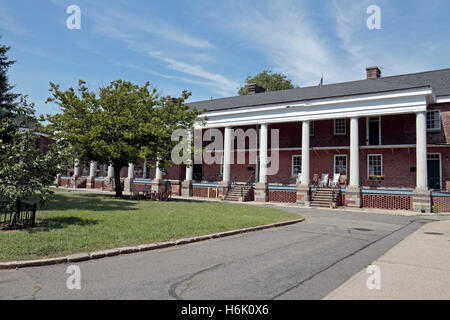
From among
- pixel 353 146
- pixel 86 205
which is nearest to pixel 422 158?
pixel 353 146

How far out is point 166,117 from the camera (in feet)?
70.1

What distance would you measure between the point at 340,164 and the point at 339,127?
121 inches

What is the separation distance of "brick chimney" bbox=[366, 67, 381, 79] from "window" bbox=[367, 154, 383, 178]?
871 cm

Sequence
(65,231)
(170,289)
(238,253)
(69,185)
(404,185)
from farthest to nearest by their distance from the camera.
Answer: (69,185)
(404,185)
(65,231)
(238,253)
(170,289)

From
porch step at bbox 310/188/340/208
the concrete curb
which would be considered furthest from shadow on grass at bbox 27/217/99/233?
porch step at bbox 310/188/340/208

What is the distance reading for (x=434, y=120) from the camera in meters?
23.9

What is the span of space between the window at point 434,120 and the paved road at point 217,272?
710 inches

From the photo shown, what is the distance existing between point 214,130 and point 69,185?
18957 mm

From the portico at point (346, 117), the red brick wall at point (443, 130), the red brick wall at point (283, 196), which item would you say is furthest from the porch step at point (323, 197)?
the red brick wall at point (443, 130)

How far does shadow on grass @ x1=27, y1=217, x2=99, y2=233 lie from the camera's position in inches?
358

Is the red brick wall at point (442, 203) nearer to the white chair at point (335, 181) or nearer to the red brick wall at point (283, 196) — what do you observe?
the white chair at point (335, 181)

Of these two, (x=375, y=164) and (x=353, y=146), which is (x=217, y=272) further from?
(x=375, y=164)
